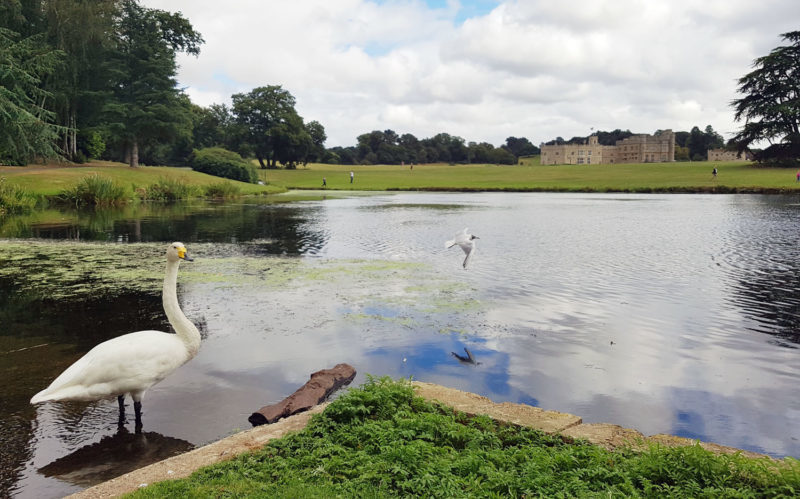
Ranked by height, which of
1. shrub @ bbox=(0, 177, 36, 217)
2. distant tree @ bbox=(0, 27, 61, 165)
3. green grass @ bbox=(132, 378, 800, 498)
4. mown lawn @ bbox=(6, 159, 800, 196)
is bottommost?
green grass @ bbox=(132, 378, 800, 498)

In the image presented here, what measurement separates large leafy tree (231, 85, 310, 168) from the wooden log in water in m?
103

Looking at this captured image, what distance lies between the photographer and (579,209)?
3797 centimetres

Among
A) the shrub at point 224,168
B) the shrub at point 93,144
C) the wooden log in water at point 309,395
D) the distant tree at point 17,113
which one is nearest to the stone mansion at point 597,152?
the shrub at point 224,168

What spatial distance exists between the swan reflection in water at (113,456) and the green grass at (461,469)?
1.27m

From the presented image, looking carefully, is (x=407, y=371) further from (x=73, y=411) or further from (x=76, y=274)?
(x=76, y=274)

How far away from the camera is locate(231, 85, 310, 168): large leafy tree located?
10644 cm

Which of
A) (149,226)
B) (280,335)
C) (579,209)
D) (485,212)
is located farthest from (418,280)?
(579,209)

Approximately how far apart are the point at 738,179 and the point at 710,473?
72071mm

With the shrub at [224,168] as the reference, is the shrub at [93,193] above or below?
below

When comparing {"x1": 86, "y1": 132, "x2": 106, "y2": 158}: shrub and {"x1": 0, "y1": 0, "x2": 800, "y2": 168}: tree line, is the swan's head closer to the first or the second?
{"x1": 0, "y1": 0, "x2": 800, "y2": 168}: tree line

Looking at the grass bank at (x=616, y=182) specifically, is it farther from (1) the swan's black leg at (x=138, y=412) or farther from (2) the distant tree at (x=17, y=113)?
(1) the swan's black leg at (x=138, y=412)

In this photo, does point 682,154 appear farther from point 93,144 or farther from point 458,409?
point 458,409

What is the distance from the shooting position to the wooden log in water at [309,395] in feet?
20.0

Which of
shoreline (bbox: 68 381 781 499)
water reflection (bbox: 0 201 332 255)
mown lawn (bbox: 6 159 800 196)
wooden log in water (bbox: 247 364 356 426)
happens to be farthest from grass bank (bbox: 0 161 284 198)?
shoreline (bbox: 68 381 781 499)
